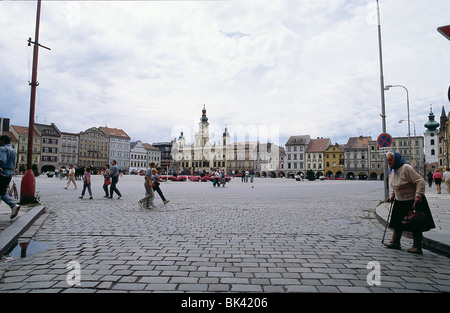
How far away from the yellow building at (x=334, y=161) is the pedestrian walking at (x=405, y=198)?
315 feet

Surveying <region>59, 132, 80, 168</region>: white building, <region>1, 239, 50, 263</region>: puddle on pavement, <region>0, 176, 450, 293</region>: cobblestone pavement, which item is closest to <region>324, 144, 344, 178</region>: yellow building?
<region>59, 132, 80, 168</region>: white building

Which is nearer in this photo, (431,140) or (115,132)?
(431,140)

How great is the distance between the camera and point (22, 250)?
4.81m

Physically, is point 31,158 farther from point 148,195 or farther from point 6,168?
point 148,195

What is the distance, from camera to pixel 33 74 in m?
10.6

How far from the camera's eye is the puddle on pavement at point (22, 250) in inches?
185

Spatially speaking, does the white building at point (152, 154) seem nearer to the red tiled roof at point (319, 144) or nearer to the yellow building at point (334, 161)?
the red tiled roof at point (319, 144)

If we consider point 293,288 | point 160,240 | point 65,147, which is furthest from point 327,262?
point 65,147

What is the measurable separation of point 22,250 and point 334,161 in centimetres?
10081

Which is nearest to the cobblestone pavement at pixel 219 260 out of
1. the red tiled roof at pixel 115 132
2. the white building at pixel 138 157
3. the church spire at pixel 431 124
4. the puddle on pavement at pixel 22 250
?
the puddle on pavement at pixel 22 250

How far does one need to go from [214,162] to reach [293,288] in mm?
121731

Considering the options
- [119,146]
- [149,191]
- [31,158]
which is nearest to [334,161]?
[119,146]

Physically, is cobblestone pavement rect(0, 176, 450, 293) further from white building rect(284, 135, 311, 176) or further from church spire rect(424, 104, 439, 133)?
church spire rect(424, 104, 439, 133)

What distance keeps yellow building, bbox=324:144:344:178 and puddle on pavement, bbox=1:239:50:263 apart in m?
98.4
